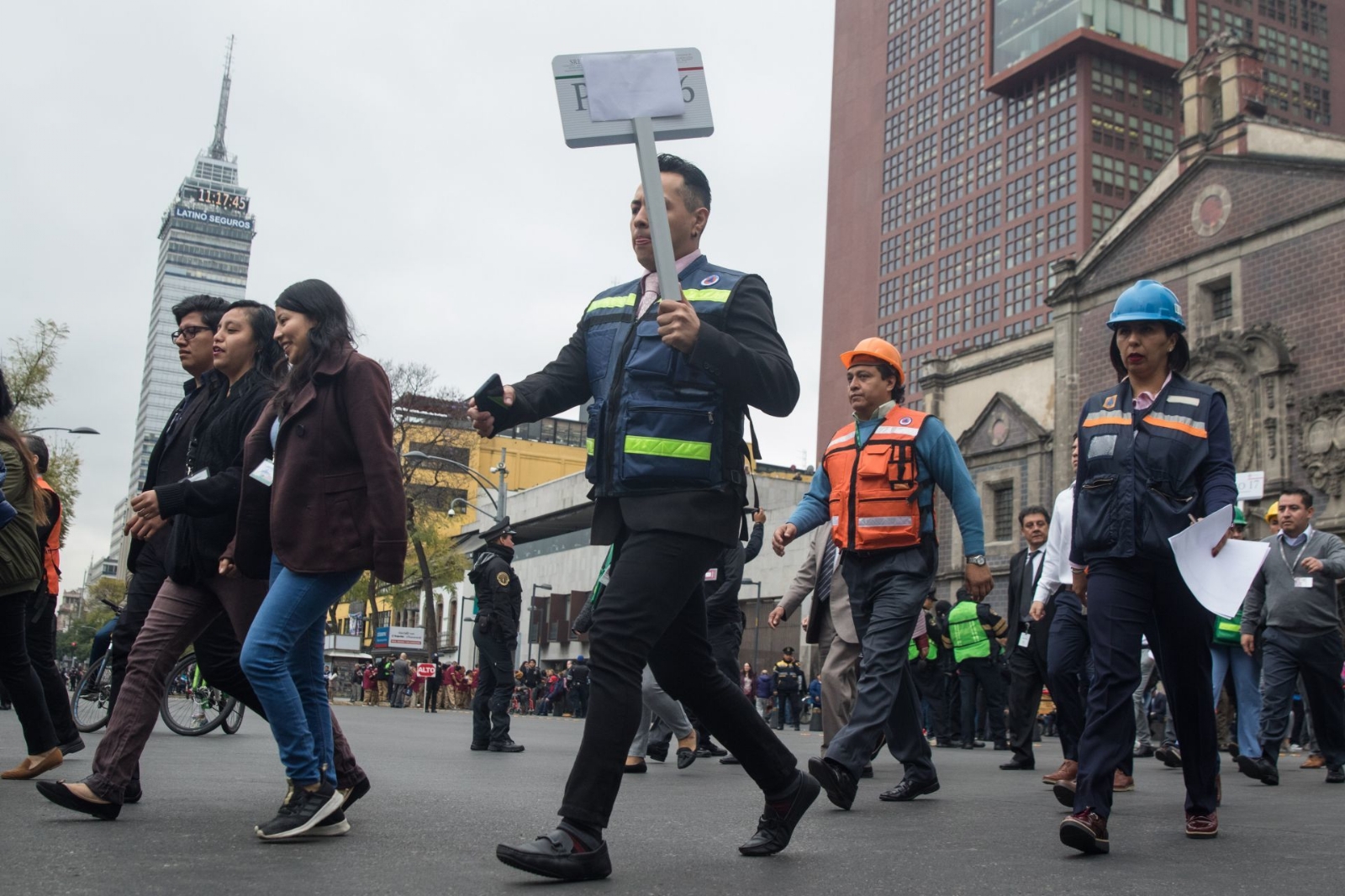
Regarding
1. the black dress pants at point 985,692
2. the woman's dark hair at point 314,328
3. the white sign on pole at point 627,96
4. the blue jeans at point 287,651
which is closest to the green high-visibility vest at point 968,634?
the black dress pants at point 985,692

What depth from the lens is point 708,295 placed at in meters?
4.27

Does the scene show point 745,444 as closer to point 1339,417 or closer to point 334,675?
point 1339,417

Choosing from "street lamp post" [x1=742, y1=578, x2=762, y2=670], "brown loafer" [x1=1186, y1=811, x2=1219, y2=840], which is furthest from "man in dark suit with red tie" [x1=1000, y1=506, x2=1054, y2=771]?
"street lamp post" [x1=742, y1=578, x2=762, y2=670]

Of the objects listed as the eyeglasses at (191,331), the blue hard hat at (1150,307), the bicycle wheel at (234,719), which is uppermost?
the blue hard hat at (1150,307)

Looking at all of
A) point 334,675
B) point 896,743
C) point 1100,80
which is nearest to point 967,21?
point 1100,80

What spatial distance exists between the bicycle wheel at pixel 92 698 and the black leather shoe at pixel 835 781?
9.04 metres

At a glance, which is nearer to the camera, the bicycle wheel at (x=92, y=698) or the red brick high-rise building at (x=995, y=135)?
the bicycle wheel at (x=92, y=698)

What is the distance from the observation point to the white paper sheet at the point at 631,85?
159 inches

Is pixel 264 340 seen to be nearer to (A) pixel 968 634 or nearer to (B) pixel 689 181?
(B) pixel 689 181

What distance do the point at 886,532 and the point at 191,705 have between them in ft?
27.6

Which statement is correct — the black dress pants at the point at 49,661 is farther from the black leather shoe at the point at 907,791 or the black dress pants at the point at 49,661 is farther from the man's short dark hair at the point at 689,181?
the man's short dark hair at the point at 689,181

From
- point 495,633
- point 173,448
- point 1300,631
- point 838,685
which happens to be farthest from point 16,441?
point 1300,631

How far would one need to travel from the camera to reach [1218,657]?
11.0 meters

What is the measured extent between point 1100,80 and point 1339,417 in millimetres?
60928
